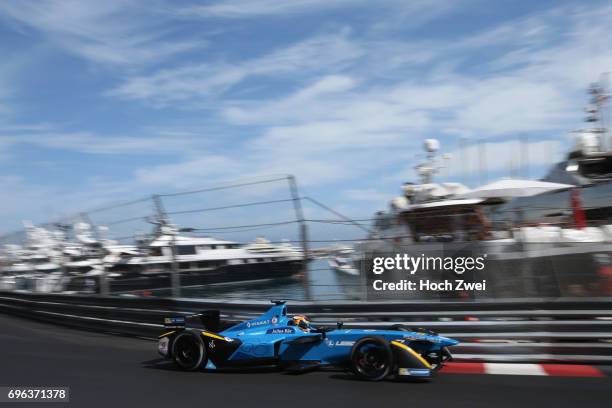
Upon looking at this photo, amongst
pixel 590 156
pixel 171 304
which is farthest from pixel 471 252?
pixel 590 156

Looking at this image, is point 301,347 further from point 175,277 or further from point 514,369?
point 175,277

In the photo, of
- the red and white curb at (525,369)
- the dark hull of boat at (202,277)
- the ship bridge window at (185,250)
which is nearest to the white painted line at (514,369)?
the red and white curb at (525,369)

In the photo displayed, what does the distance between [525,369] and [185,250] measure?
5490mm

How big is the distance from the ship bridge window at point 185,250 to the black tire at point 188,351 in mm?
2491

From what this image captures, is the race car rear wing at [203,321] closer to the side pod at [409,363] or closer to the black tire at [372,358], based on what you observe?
the black tire at [372,358]

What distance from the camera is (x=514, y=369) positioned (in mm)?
7355

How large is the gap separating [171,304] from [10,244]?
9489 millimetres

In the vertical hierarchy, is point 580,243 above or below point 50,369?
above

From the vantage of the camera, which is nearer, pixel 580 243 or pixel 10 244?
pixel 580 243

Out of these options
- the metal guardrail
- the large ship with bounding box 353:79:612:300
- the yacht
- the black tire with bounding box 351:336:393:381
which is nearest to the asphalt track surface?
the black tire with bounding box 351:336:393:381

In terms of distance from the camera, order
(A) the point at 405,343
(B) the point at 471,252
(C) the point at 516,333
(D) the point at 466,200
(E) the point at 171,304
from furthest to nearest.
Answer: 1. (D) the point at 466,200
2. (E) the point at 171,304
3. (B) the point at 471,252
4. (C) the point at 516,333
5. (A) the point at 405,343

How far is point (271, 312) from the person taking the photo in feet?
25.5

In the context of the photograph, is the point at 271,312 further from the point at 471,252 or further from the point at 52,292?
the point at 52,292

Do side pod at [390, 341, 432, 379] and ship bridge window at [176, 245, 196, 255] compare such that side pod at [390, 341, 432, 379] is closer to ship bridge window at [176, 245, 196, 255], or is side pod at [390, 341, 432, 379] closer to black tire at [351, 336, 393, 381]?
black tire at [351, 336, 393, 381]
